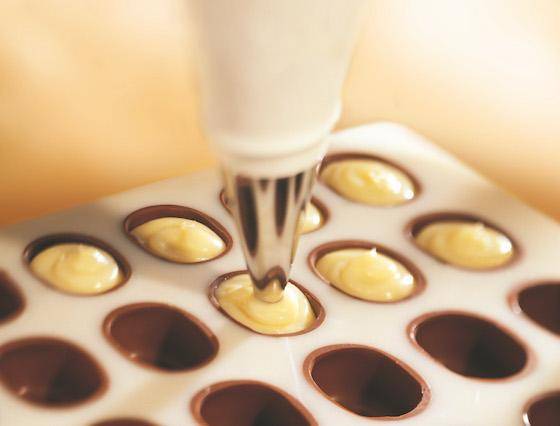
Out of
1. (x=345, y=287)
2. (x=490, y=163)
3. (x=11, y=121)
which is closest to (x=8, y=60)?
(x=11, y=121)

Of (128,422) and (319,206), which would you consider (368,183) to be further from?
(128,422)

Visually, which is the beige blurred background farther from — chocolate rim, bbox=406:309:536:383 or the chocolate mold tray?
chocolate rim, bbox=406:309:536:383

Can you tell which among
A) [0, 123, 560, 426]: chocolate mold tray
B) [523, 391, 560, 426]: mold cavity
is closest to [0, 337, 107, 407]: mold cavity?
[0, 123, 560, 426]: chocolate mold tray

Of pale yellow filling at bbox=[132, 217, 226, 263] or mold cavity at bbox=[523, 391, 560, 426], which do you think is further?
pale yellow filling at bbox=[132, 217, 226, 263]

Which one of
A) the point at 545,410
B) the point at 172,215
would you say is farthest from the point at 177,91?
the point at 545,410

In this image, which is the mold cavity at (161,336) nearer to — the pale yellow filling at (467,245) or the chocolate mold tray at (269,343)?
the chocolate mold tray at (269,343)

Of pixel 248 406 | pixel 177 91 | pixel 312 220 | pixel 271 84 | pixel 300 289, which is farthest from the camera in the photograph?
pixel 177 91
